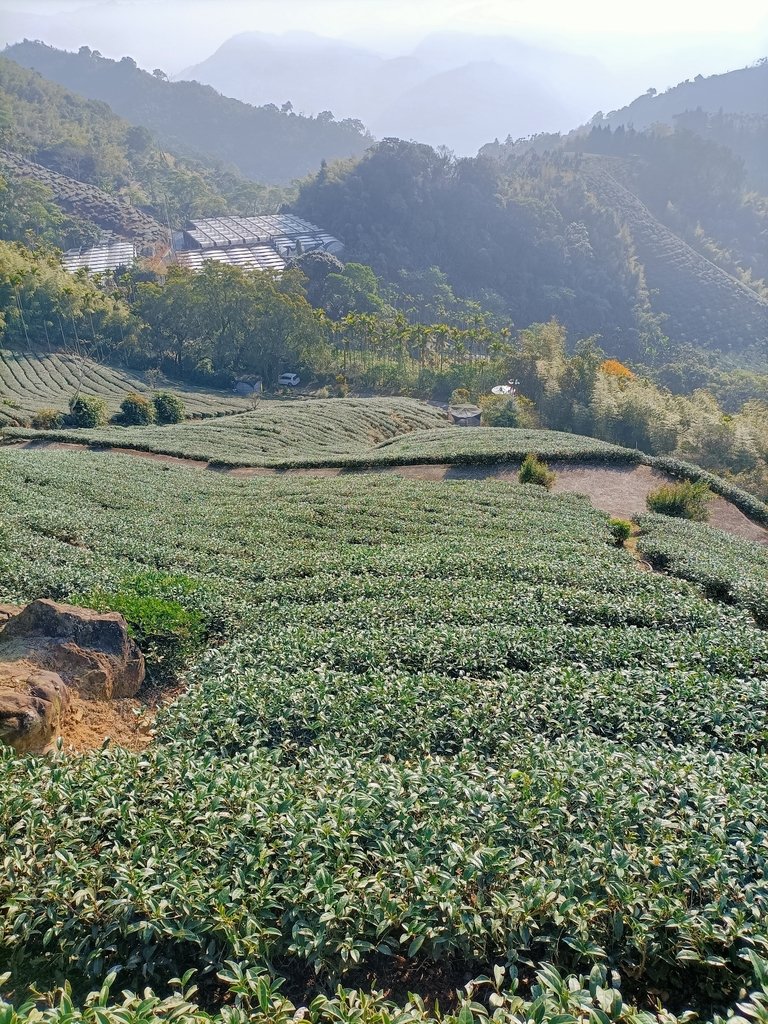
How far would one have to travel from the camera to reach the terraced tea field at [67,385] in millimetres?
54344

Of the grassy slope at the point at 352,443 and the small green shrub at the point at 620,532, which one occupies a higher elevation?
the small green shrub at the point at 620,532

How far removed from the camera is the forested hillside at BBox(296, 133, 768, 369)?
416 ft

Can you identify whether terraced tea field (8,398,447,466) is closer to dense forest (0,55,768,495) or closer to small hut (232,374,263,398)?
dense forest (0,55,768,495)

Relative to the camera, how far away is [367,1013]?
122 inches

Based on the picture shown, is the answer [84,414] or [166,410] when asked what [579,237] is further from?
[84,414]

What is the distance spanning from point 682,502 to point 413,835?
21.1 meters

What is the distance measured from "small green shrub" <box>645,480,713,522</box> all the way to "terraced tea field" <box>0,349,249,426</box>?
42.9 metres

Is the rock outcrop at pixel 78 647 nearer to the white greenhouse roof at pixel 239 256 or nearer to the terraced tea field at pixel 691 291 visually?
the white greenhouse roof at pixel 239 256

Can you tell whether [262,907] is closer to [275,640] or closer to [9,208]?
[275,640]

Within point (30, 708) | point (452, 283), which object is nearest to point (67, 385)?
point (30, 708)

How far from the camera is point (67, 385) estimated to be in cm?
6256

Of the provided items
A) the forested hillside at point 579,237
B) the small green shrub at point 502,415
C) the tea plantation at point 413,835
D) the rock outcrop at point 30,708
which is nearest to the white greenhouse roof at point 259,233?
the forested hillside at point 579,237

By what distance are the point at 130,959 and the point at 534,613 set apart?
23.5 feet

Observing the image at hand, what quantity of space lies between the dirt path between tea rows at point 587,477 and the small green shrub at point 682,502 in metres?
0.75
